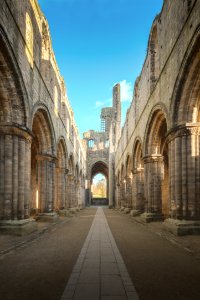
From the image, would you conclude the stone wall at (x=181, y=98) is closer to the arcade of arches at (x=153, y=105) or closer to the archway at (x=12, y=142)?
the arcade of arches at (x=153, y=105)

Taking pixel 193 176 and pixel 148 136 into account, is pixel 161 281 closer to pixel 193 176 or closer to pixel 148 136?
pixel 193 176

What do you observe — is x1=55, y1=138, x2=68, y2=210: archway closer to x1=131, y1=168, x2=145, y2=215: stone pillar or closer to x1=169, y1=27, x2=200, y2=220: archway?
x1=131, y1=168, x2=145, y2=215: stone pillar

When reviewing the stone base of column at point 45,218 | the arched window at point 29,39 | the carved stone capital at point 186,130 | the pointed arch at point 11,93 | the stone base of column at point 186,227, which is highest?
the arched window at point 29,39

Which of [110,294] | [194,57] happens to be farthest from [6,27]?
[110,294]

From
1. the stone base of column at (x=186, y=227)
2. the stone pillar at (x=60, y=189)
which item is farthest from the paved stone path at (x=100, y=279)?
the stone pillar at (x=60, y=189)

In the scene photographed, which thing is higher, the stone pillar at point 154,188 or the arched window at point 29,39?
the arched window at point 29,39

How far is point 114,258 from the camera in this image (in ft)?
24.1

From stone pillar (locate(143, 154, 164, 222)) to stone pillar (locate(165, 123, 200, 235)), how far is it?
5.17m

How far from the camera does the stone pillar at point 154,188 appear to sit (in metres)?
17.3

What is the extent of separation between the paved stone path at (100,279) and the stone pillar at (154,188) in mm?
9431

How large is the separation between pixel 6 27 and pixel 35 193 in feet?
56.5

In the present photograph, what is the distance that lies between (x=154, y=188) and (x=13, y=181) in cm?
903

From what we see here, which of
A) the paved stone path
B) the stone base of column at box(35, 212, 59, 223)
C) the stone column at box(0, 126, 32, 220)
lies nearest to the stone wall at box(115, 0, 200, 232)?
the paved stone path

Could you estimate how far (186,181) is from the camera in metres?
11.6
